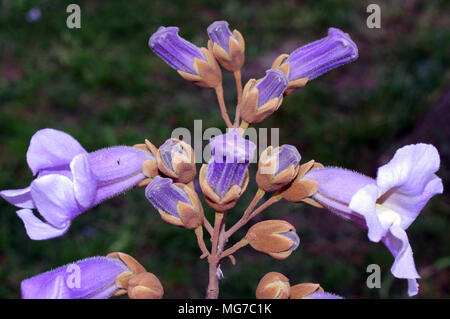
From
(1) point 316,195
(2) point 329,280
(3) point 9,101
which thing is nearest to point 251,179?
(2) point 329,280

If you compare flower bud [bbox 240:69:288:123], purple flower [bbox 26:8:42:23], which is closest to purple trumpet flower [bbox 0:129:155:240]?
flower bud [bbox 240:69:288:123]

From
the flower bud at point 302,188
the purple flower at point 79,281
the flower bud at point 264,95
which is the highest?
the flower bud at point 264,95

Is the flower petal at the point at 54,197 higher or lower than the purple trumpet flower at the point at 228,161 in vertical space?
lower

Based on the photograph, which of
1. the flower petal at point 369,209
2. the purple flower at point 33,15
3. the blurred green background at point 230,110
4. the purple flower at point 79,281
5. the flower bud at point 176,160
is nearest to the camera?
the flower petal at point 369,209

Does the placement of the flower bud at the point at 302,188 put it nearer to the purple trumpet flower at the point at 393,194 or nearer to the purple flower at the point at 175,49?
the purple trumpet flower at the point at 393,194

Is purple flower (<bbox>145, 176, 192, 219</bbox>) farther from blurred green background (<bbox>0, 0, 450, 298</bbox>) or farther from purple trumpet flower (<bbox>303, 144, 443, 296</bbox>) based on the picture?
blurred green background (<bbox>0, 0, 450, 298</bbox>)

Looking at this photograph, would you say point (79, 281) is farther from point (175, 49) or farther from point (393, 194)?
point (393, 194)

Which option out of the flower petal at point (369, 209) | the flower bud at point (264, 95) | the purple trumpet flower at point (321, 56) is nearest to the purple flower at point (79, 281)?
the flower bud at point (264, 95)

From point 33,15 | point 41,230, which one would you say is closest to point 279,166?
point 41,230
